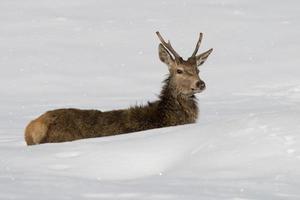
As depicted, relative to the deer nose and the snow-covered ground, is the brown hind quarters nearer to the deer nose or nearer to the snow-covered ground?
the snow-covered ground

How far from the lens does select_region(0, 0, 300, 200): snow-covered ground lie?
7133 millimetres

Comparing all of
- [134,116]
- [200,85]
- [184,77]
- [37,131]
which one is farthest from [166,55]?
[37,131]

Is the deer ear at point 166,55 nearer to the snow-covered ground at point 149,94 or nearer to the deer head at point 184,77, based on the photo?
the deer head at point 184,77

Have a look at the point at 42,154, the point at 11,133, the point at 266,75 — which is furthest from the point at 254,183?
the point at 266,75

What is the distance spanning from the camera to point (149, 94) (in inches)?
878

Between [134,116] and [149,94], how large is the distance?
11491 millimetres

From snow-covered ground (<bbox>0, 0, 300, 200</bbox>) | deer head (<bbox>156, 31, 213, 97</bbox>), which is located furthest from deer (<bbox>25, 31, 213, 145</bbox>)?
snow-covered ground (<bbox>0, 0, 300, 200</bbox>)

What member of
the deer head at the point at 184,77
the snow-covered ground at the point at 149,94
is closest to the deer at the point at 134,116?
the deer head at the point at 184,77

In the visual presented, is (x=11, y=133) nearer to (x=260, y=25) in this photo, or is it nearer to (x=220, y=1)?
(x=260, y=25)

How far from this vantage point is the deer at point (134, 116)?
1043 cm

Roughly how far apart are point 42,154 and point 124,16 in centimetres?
2489

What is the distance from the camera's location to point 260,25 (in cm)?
3127

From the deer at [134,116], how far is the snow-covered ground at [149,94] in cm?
53

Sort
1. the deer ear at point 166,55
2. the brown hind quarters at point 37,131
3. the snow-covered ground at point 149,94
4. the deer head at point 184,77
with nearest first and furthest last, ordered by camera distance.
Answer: the snow-covered ground at point 149,94 < the brown hind quarters at point 37,131 < the deer head at point 184,77 < the deer ear at point 166,55
